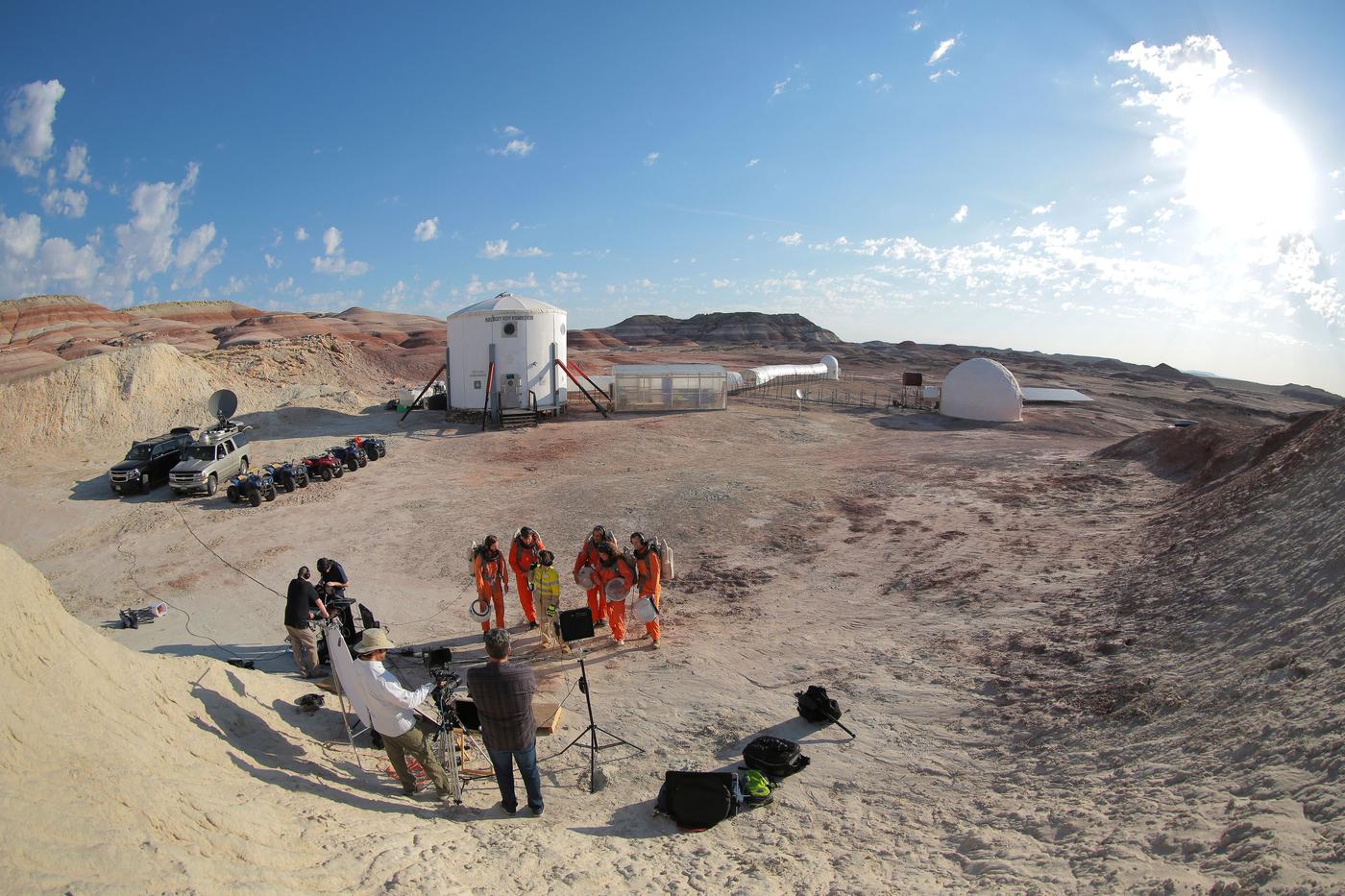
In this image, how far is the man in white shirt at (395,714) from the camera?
18.3 ft

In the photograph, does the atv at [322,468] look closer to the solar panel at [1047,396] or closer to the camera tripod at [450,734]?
the camera tripod at [450,734]

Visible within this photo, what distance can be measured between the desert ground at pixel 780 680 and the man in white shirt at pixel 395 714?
0.90ft

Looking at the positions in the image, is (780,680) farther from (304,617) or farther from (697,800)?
(304,617)

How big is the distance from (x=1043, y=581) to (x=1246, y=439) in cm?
993

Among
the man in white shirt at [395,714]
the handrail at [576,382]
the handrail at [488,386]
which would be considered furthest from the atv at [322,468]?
the man in white shirt at [395,714]

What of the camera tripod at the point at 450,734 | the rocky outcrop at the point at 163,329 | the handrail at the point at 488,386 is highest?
the rocky outcrop at the point at 163,329

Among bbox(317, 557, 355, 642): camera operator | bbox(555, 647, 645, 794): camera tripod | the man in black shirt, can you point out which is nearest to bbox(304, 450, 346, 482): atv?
bbox(317, 557, 355, 642): camera operator

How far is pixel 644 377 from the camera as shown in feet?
111

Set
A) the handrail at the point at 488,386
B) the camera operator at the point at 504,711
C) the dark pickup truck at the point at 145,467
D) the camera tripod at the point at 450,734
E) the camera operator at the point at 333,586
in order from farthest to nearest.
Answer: the handrail at the point at 488,386 → the dark pickup truck at the point at 145,467 → the camera operator at the point at 333,586 → the camera tripod at the point at 450,734 → the camera operator at the point at 504,711

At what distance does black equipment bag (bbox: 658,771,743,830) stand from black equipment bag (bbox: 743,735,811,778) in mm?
776

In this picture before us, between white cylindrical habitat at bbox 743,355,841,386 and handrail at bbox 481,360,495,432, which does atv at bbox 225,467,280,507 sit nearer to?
handrail at bbox 481,360,495,432

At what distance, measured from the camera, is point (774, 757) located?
6.60m

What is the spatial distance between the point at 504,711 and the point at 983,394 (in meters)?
34.0

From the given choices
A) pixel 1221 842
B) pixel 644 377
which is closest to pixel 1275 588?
pixel 1221 842
